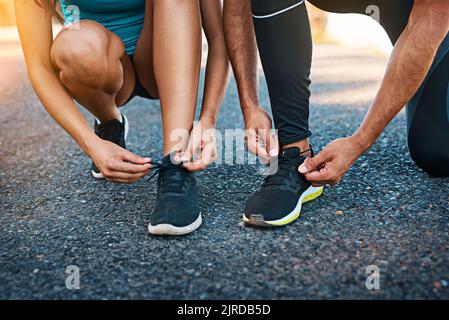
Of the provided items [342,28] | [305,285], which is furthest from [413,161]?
[342,28]

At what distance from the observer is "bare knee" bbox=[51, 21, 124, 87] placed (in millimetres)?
1411

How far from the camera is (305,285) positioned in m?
1.02

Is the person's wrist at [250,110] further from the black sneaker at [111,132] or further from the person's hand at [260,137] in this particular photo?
the black sneaker at [111,132]

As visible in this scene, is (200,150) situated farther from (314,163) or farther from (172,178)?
(314,163)

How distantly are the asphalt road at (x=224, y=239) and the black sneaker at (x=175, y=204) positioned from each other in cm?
3

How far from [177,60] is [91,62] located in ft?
0.83

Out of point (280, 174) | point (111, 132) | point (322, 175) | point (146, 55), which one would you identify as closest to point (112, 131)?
point (111, 132)

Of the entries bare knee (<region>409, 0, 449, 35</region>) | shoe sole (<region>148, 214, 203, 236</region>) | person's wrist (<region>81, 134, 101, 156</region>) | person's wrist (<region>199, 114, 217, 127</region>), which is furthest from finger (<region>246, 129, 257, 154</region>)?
bare knee (<region>409, 0, 449, 35</region>)

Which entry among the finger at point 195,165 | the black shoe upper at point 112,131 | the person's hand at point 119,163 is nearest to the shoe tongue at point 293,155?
the finger at point 195,165

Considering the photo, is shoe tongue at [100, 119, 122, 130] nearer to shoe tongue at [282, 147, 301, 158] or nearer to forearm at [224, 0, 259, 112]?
forearm at [224, 0, 259, 112]

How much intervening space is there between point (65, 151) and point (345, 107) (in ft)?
4.77

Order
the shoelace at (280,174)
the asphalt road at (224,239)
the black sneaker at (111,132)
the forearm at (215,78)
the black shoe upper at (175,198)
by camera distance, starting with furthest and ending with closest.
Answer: the black sneaker at (111,132), the forearm at (215,78), the shoelace at (280,174), the black shoe upper at (175,198), the asphalt road at (224,239)

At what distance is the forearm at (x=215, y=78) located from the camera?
4.86ft

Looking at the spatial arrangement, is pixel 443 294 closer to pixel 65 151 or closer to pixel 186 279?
pixel 186 279
